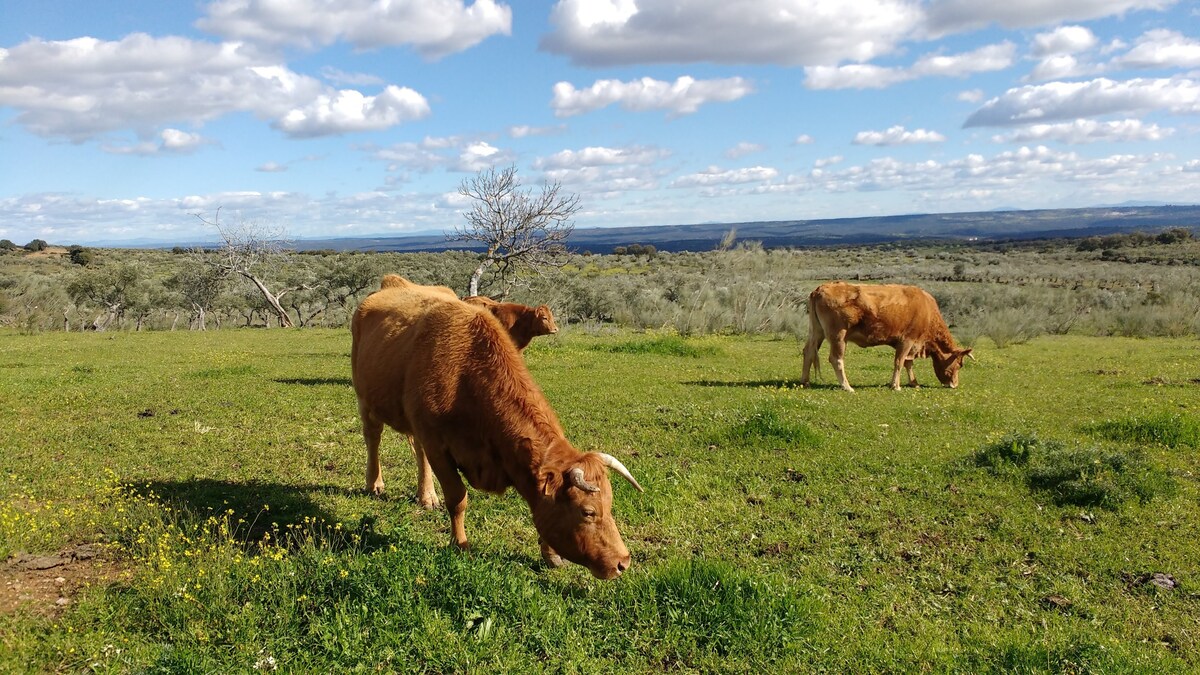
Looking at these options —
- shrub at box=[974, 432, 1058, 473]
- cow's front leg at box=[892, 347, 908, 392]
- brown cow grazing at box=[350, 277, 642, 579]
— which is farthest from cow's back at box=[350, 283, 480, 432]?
cow's front leg at box=[892, 347, 908, 392]

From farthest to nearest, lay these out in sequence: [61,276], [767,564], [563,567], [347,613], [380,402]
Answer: [61,276] < [380,402] < [767,564] < [563,567] < [347,613]

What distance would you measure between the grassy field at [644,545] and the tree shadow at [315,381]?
73.2 inches

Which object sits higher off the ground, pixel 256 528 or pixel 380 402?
pixel 380 402

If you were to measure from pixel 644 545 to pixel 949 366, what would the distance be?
12.0 metres

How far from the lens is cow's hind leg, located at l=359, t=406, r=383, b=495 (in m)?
7.14

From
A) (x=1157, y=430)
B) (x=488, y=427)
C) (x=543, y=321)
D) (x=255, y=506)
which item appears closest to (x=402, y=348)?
(x=488, y=427)

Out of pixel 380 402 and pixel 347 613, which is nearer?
pixel 347 613

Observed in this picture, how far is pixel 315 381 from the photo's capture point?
1453cm

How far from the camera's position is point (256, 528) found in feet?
20.5

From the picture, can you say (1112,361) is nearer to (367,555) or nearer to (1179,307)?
(1179,307)

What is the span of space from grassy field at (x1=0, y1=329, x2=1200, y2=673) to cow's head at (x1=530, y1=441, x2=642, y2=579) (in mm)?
381

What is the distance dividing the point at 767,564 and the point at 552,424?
235cm

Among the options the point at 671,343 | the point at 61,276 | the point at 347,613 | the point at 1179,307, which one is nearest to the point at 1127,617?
the point at 347,613

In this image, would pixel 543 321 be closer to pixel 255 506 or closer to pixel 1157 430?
pixel 255 506
